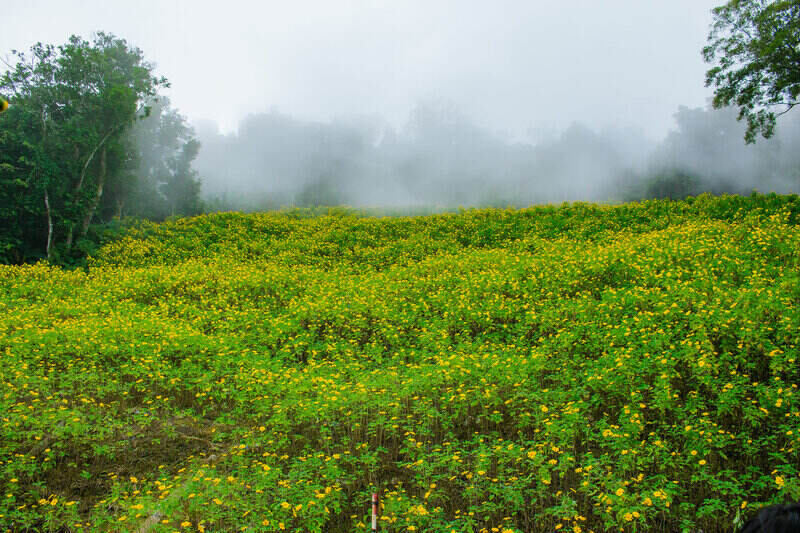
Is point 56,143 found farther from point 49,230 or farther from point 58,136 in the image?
point 49,230

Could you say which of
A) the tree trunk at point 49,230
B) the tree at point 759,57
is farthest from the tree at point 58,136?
the tree at point 759,57

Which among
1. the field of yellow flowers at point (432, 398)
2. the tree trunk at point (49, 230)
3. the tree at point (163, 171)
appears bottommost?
the field of yellow flowers at point (432, 398)

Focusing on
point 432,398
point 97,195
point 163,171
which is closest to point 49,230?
point 97,195

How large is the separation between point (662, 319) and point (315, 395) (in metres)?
5.25

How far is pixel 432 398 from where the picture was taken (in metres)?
5.93

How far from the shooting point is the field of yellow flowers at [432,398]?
4039 mm

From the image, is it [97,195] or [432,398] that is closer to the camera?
[432,398]

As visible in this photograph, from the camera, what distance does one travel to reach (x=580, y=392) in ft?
18.4

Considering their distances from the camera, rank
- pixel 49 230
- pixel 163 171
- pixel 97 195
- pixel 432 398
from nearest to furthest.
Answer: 1. pixel 432 398
2. pixel 49 230
3. pixel 97 195
4. pixel 163 171

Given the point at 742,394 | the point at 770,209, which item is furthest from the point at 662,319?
the point at 770,209

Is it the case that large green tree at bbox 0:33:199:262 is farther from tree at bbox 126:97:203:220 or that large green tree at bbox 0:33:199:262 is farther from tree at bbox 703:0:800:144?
tree at bbox 703:0:800:144

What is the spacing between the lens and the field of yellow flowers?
4.04 m

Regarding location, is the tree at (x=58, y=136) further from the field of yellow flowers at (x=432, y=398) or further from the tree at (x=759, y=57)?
the tree at (x=759, y=57)

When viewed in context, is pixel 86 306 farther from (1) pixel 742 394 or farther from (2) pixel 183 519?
(1) pixel 742 394
